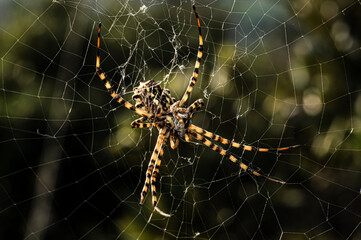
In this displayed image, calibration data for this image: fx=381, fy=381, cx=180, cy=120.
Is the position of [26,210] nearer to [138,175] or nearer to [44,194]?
[44,194]

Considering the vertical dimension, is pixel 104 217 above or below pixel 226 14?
below

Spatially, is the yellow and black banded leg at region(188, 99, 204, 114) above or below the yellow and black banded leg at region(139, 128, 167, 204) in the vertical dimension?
above

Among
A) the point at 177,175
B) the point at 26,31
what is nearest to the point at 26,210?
the point at 26,31

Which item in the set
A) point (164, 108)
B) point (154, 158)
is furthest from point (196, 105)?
point (154, 158)

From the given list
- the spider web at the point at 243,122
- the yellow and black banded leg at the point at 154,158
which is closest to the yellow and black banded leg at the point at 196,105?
the yellow and black banded leg at the point at 154,158

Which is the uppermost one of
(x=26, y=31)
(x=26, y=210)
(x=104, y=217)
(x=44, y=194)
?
(x=26, y=31)

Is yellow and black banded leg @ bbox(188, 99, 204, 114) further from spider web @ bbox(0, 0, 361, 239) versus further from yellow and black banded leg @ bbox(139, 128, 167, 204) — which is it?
spider web @ bbox(0, 0, 361, 239)

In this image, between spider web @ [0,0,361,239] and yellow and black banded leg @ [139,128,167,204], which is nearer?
yellow and black banded leg @ [139,128,167,204]

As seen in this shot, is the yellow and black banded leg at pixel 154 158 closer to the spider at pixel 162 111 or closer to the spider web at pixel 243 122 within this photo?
the spider at pixel 162 111

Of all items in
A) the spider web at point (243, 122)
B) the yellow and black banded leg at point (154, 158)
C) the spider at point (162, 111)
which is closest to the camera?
the spider at point (162, 111)

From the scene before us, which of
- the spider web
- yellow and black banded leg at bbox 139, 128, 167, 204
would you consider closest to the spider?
yellow and black banded leg at bbox 139, 128, 167, 204

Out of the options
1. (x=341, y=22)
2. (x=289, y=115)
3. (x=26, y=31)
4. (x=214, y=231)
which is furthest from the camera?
(x=26, y=31)
